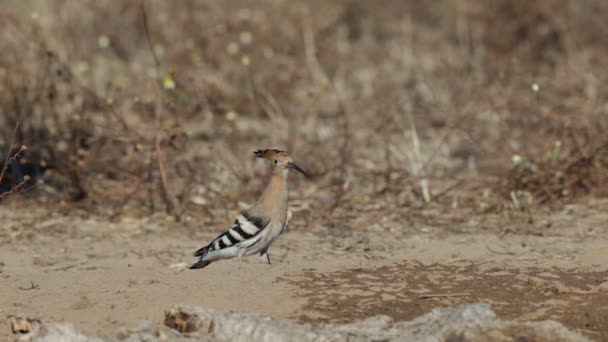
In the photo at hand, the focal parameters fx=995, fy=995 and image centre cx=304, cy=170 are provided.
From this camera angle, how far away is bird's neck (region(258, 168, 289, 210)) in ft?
16.2

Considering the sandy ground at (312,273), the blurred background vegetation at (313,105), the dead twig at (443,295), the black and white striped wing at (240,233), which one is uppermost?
the blurred background vegetation at (313,105)

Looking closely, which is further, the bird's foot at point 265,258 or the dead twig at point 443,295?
the bird's foot at point 265,258

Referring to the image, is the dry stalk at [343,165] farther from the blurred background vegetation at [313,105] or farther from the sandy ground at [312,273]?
the sandy ground at [312,273]

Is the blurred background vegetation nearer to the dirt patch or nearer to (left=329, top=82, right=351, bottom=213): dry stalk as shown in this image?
(left=329, top=82, right=351, bottom=213): dry stalk

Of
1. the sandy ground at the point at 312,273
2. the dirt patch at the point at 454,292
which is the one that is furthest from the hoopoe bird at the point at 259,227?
the dirt patch at the point at 454,292

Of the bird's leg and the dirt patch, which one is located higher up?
the bird's leg

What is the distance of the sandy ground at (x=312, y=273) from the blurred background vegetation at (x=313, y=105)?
414 mm

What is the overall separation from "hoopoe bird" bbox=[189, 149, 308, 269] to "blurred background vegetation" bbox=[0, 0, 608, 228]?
45.8 inches

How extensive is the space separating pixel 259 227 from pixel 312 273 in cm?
36

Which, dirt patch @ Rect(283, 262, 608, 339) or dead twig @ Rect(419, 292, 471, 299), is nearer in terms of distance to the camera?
dirt patch @ Rect(283, 262, 608, 339)

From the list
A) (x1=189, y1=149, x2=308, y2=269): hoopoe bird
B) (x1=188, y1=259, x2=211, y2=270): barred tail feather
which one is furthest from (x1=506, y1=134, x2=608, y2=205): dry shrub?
(x1=188, y1=259, x2=211, y2=270): barred tail feather

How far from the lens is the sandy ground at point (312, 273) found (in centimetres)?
434

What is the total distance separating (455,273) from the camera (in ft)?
16.4

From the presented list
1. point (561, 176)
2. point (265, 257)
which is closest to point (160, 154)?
point (265, 257)
